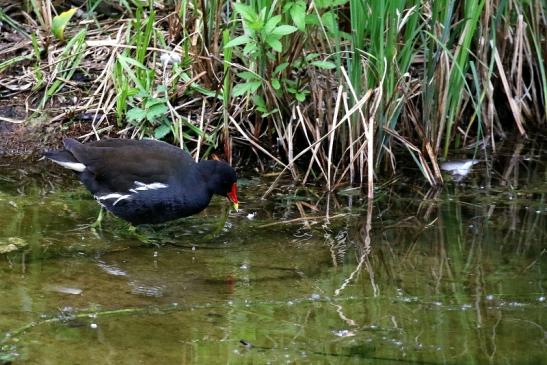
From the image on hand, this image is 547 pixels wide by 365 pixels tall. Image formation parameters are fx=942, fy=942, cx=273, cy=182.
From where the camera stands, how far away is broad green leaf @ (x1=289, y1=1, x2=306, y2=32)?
460 cm

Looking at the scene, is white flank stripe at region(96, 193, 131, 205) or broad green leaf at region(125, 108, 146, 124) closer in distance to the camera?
white flank stripe at region(96, 193, 131, 205)

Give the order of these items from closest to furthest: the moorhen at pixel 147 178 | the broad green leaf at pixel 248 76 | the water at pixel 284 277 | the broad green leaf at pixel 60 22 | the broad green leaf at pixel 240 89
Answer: the water at pixel 284 277 < the moorhen at pixel 147 178 < the broad green leaf at pixel 240 89 < the broad green leaf at pixel 248 76 < the broad green leaf at pixel 60 22

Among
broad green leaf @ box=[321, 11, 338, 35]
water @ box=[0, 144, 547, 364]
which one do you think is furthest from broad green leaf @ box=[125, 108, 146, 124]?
broad green leaf @ box=[321, 11, 338, 35]

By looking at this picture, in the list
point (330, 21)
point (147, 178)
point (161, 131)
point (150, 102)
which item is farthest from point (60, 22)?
point (330, 21)

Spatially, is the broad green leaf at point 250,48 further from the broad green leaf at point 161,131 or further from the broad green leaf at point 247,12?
the broad green leaf at point 161,131

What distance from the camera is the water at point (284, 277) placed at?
3268 millimetres

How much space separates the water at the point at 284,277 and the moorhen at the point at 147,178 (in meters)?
0.14

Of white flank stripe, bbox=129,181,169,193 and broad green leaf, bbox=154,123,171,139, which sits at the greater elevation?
broad green leaf, bbox=154,123,171,139

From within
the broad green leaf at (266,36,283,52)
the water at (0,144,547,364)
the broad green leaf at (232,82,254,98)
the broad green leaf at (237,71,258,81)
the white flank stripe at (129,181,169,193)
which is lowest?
the water at (0,144,547,364)

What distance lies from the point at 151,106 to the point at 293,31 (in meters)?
1.03

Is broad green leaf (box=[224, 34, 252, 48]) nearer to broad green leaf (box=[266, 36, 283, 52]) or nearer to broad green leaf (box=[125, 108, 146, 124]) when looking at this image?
broad green leaf (box=[266, 36, 283, 52])

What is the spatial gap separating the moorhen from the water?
0.47ft

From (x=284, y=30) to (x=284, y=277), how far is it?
137cm

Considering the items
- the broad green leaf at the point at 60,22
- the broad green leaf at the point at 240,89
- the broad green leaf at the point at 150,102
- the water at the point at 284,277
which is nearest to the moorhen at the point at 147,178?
the water at the point at 284,277
